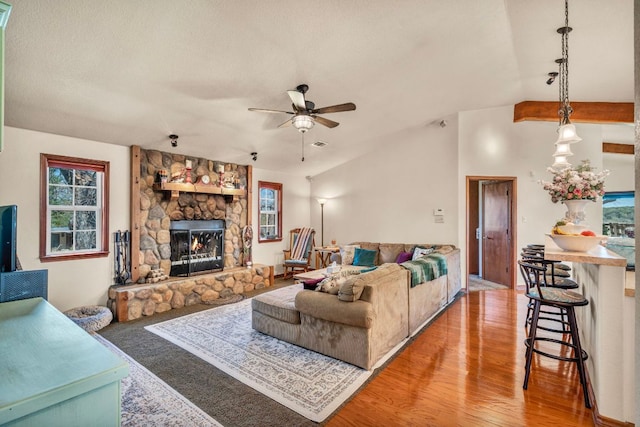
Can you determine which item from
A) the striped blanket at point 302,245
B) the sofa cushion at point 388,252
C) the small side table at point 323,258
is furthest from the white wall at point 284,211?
the sofa cushion at point 388,252

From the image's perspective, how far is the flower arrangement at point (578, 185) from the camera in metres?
2.53

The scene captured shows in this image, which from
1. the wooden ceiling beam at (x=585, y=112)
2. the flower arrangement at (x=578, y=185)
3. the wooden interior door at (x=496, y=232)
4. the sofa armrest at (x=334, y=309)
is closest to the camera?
the flower arrangement at (x=578, y=185)

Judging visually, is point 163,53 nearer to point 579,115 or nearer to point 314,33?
point 314,33

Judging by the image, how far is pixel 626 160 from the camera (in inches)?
257

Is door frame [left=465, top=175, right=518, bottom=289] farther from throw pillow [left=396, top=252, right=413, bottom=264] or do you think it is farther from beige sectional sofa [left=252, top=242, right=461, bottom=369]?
beige sectional sofa [left=252, top=242, right=461, bottom=369]

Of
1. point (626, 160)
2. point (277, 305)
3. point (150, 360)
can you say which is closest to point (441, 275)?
point (277, 305)

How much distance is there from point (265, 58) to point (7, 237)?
242 centimetres

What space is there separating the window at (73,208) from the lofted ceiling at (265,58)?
443mm

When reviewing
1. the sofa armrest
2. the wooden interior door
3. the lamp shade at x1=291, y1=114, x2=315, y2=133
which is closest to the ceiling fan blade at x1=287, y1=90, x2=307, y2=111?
the lamp shade at x1=291, y1=114, x2=315, y2=133

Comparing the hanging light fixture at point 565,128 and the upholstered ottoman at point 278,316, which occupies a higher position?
the hanging light fixture at point 565,128

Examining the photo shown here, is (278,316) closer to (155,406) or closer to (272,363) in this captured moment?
(272,363)

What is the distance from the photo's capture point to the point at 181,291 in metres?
4.56

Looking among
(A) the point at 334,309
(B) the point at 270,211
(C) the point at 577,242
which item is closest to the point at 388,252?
(B) the point at 270,211

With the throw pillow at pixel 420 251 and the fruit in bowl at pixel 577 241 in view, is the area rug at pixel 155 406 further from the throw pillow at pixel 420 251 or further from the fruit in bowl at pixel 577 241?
the throw pillow at pixel 420 251
